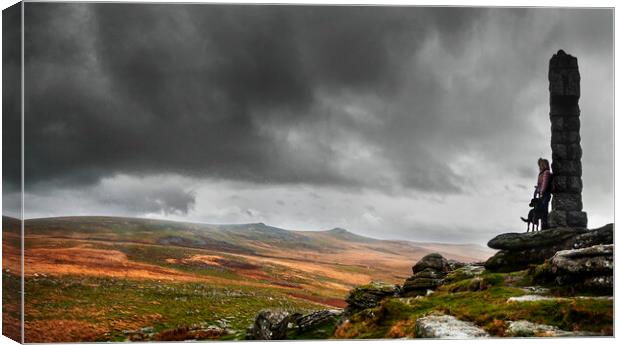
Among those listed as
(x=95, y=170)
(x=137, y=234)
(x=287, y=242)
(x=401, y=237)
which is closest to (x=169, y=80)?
(x=95, y=170)

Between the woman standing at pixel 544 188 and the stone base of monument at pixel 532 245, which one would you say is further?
the woman standing at pixel 544 188

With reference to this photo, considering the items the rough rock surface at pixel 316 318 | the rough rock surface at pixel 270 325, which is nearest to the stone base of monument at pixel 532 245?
the rough rock surface at pixel 316 318

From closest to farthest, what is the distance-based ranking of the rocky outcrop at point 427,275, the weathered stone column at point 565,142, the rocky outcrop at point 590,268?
1. the rocky outcrop at point 590,268
2. the rocky outcrop at point 427,275
3. the weathered stone column at point 565,142

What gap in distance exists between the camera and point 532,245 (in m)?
34.4

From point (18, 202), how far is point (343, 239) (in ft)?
58.8

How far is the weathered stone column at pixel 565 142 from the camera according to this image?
35.6 meters

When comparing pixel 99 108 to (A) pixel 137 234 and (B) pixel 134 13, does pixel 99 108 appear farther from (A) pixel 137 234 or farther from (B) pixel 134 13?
(A) pixel 137 234

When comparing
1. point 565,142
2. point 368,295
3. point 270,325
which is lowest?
point 270,325

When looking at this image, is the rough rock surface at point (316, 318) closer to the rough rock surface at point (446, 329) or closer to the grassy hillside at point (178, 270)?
the grassy hillside at point (178, 270)

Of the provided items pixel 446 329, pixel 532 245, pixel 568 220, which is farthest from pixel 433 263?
pixel 446 329

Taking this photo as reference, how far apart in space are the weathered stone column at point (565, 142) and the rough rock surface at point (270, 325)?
1439cm

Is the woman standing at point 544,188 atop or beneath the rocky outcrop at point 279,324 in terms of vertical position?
atop

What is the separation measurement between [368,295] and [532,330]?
9997mm

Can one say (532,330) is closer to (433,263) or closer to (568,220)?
(568,220)
